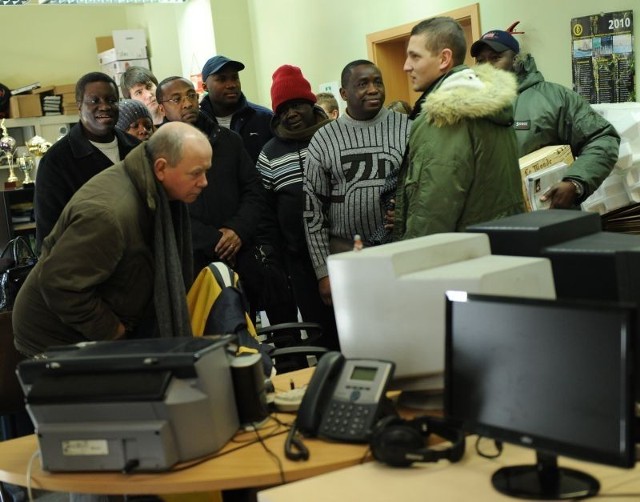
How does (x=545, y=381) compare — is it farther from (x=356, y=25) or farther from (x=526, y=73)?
(x=356, y=25)

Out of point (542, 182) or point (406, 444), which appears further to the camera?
point (542, 182)

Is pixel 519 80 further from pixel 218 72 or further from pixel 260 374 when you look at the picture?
pixel 260 374

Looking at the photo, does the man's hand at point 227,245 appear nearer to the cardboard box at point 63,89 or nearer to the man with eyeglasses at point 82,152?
the man with eyeglasses at point 82,152

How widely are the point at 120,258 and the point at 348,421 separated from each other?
101 centimetres

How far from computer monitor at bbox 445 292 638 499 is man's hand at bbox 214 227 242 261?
2.03 m

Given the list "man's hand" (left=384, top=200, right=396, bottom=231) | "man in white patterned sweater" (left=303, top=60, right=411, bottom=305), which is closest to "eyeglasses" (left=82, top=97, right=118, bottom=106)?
"man in white patterned sweater" (left=303, top=60, right=411, bottom=305)

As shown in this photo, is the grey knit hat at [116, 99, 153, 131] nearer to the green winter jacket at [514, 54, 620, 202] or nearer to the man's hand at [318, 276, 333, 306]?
Result: the man's hand at [318, 276, 333, 306]

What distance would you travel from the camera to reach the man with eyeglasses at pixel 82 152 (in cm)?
358

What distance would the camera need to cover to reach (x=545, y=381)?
64.9 inches

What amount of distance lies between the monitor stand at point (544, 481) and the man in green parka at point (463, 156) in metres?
1.29

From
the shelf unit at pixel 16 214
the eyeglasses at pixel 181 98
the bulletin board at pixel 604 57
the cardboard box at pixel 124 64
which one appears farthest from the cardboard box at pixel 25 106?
the bulletin board at pixel 604 57

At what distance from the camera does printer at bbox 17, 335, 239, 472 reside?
2.02 m

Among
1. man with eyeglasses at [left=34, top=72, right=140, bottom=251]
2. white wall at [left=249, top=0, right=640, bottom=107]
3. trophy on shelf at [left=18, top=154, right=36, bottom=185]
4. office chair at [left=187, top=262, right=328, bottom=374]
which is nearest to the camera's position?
office chair at [left=187, top=262, right=328, bottom=374]

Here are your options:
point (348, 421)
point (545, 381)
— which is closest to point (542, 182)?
point (348, 421)
